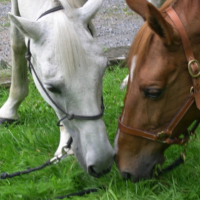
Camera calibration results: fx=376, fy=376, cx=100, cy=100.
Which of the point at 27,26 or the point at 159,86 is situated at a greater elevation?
the point at 27,26

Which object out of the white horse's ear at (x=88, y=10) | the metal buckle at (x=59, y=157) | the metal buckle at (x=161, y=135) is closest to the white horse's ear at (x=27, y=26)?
the white horse's ear at (x=88, y=10)

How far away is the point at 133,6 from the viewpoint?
8.46 ft

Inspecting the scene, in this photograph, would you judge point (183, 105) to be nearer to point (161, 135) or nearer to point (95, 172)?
point (161, 135)

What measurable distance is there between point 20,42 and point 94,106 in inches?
73.0

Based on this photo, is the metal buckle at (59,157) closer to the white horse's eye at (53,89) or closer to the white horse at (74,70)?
the white horse at (74,70)

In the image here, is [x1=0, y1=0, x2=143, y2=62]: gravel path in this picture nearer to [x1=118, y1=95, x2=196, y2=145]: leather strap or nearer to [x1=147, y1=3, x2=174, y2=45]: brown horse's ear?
[x1=118, y1=95, x2=196, y2=145]: leather strap

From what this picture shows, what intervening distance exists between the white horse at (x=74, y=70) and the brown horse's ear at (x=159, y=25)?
537mm

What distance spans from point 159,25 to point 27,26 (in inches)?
37.8

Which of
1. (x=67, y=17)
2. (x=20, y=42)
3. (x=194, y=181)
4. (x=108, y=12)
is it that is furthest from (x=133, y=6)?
(x=108, y=12)

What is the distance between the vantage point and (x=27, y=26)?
2650mm

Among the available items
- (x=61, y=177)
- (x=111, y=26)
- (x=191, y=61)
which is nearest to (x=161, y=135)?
(x=191, y=61)

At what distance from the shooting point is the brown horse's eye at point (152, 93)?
236 cm

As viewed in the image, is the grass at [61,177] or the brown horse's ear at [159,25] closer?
the brown horse's ear at [159,25]

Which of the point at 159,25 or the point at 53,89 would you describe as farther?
the point at 53,89
